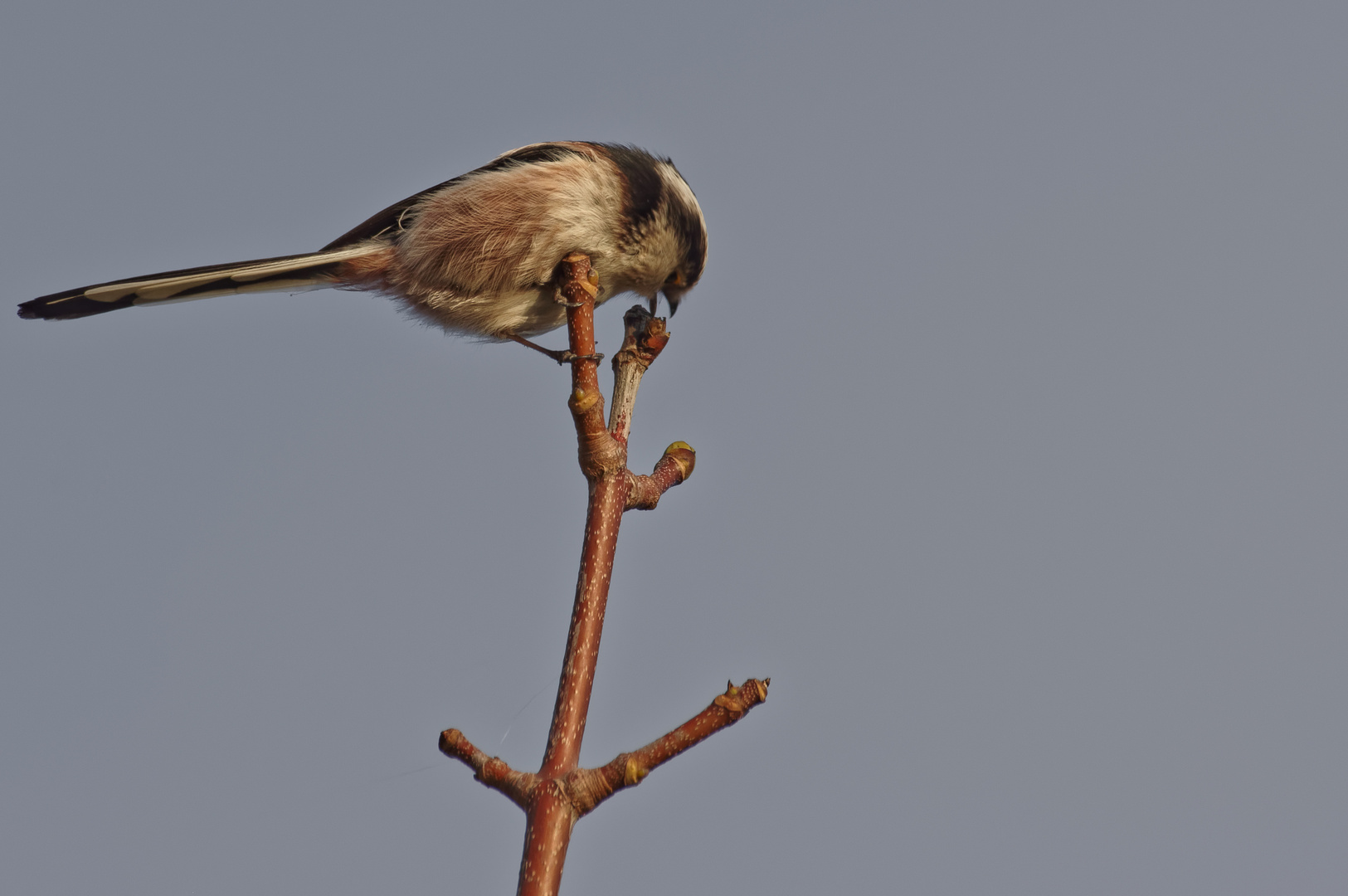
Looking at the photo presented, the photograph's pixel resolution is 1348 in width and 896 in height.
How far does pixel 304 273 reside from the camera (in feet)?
13.7

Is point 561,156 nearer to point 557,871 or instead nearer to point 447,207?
point 447,207

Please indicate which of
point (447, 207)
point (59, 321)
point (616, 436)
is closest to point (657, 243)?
point (447, 207)

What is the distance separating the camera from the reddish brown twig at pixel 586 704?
7.91 ft

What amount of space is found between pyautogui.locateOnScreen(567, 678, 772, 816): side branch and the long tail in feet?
7.40

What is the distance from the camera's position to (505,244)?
4.23 meters

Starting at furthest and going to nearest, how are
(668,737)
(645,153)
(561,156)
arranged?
(645,153), (561,156), (668,737)

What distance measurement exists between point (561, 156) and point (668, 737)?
→ 271 centimetres

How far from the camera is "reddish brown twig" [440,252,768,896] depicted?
241 centimetres

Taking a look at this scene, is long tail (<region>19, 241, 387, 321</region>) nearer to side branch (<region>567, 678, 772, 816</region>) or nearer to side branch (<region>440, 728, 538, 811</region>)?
side branch (<region>440, 728, 538, 811</region>)

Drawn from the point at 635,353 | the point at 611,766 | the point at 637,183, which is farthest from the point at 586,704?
the point at 637,183

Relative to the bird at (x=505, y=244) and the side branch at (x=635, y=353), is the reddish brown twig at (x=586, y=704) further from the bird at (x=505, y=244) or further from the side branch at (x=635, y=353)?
the bird at (x=505, y=244)

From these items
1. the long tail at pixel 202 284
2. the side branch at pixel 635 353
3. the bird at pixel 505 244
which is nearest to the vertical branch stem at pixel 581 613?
the side branch at pixel 635 353

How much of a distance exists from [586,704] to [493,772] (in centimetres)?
25

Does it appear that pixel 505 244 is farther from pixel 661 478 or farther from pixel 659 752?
pixel 659 752
